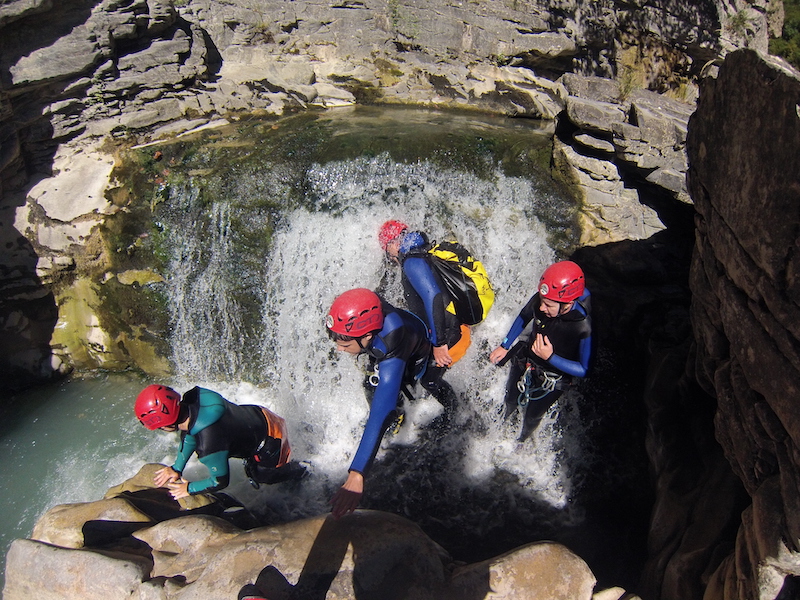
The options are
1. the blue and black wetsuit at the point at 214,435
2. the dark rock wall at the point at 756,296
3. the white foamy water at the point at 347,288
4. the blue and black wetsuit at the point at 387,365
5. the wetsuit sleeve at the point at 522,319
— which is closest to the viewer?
the dark rock wall at the point at 756,296

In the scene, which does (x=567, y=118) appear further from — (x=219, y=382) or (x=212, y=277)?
(x=219, y=382)

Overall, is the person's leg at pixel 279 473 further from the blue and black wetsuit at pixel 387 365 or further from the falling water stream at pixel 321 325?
the blue and black wetsuit at pixel 387 365

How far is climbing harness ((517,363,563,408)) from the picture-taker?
470 centimetres

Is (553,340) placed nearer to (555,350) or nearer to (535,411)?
(555,350)

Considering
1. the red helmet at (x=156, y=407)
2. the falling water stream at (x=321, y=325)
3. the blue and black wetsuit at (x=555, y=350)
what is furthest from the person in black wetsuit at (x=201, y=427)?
the blue and black wetsuit at (x=555, y=350)

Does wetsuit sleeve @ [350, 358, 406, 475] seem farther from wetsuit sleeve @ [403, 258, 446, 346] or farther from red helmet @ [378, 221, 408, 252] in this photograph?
red helmet @ [378, 221, 408, 252]

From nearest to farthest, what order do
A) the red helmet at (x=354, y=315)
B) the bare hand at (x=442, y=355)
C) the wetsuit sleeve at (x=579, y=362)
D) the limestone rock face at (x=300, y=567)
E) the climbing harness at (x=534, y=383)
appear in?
the limestone rock face at (x=300, y=567)
the red helmet at (x=354, y=315)
the wetsuit sleeve at (x=579, y=362)
the bare hand at (x=442, y=355)
the climbing harness at (x=534, y=383)

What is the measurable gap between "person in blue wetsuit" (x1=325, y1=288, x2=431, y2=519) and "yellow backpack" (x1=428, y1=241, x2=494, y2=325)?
684 mm

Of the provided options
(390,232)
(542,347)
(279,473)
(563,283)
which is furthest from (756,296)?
(279,473)

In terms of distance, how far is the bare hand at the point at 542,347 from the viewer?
4184mm

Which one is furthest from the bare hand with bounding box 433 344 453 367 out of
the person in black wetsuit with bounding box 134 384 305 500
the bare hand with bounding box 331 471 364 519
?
the person in black wetsuit with bounding box 134 384 305 500

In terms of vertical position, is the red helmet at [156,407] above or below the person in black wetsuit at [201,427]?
above

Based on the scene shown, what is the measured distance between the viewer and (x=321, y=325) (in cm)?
654

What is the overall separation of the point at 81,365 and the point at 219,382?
7.43ft
